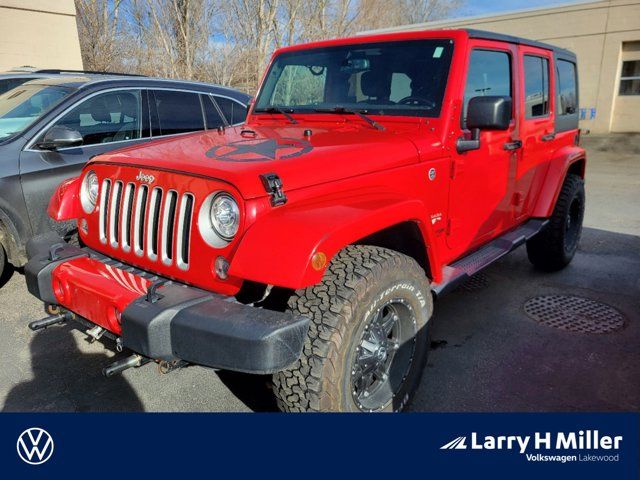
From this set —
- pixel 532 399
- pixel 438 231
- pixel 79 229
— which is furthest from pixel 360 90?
pixel 532 399

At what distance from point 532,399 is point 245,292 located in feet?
5.83

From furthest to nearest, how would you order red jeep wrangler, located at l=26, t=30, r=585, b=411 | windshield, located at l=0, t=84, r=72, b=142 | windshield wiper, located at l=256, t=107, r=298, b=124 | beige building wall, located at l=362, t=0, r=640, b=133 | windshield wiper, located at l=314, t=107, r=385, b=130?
1. beige building wall, located at l=362, t=0, r=640, b=133
2. windshield, located at l=0, t=84, r=72, b=142
3. windshield wiper, located at l=256, t=107, r=298, b=124
4. windshield wiper, located at l=314, t=107, r=385, b=130
5. red jeep wrangler, located at l=26, t=30, r=585, b=411

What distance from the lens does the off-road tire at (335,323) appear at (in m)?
2.12

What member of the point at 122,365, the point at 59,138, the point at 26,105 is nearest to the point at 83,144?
the point at 59,138

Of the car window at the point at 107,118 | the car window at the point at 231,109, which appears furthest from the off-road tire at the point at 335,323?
the car window at the point at 231,109

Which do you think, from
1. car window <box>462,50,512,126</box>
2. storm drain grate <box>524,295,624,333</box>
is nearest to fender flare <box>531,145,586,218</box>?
storm drain grate <box>524,295,624,333</box>

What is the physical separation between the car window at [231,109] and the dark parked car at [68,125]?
1 centimetres

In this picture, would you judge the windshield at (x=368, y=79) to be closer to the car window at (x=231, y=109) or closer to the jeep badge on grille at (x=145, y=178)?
the jeep badge on grille at (x=145, y=178)

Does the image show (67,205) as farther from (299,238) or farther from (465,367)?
(465,367)

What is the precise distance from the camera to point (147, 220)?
8.12 ft

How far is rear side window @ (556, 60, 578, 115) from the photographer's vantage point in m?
4.58

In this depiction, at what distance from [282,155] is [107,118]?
2.94 metres

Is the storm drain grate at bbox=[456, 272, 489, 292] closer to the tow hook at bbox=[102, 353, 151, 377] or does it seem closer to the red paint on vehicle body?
the red paint on vehicle body

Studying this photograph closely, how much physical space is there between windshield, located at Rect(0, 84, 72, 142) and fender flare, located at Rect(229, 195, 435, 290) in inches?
130
